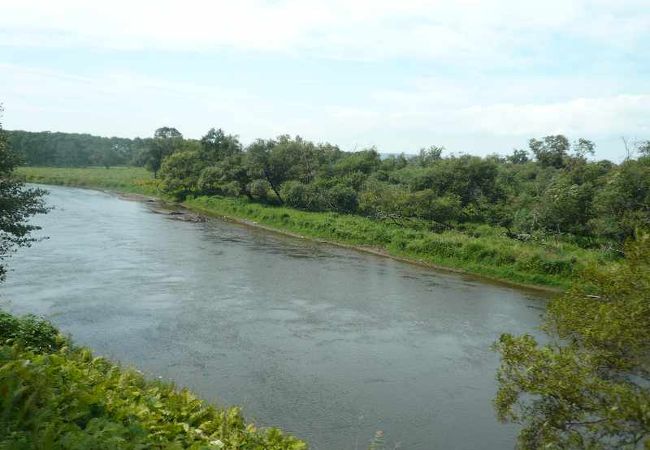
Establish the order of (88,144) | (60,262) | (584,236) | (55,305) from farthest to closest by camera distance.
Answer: (88,144)
(584,236)
(60,262)
(55,305)

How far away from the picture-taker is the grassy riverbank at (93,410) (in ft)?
26.8

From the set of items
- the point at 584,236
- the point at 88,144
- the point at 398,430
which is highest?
the point at 88,144

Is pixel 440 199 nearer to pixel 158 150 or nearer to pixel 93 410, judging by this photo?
pixel 93 410

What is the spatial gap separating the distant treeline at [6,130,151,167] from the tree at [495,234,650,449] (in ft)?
309

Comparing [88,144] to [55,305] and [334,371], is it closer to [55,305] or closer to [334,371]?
[55,305]

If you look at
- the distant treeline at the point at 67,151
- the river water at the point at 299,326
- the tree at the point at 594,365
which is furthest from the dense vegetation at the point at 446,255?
the distant treeline at the point at 67,151

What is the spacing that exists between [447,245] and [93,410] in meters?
31.0

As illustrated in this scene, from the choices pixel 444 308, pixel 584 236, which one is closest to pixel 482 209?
pixel 584 236

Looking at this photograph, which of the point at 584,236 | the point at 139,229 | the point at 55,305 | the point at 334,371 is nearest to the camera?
the point at 334,371

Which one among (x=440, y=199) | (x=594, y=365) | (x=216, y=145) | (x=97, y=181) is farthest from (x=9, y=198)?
(x=97, y=181)

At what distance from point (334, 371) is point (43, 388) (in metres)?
10.8

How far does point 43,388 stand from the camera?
9250mm

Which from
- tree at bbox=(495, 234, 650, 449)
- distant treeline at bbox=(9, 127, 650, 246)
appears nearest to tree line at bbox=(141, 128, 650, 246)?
distant treeline at bbox=(9, 127, 650, 246)

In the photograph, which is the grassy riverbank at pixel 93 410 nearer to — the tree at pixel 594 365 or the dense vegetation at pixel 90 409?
the dense vegetation at pixel 90 409
